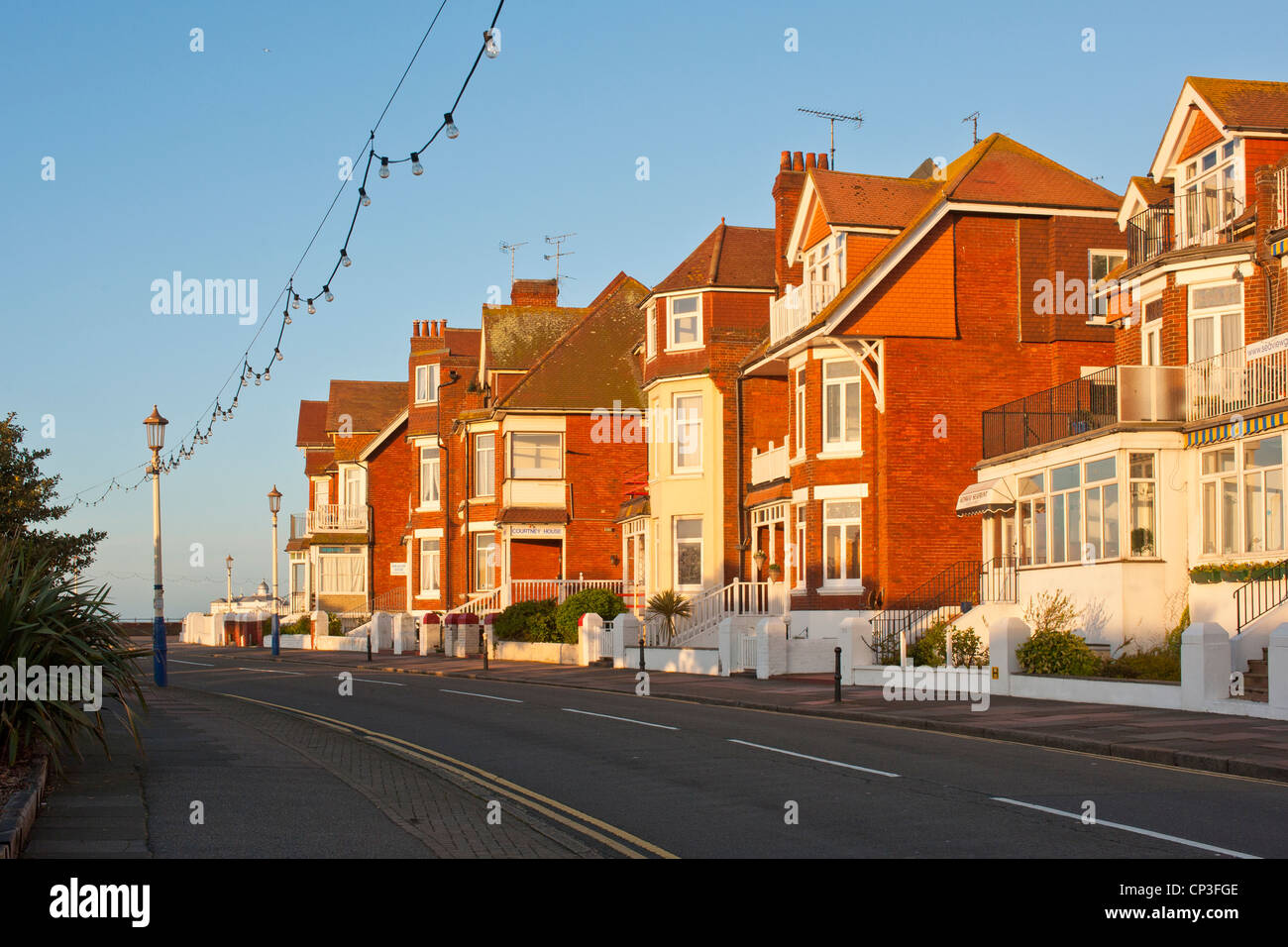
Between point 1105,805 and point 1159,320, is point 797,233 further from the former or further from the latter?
point 1105,805

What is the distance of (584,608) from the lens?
4181 cm

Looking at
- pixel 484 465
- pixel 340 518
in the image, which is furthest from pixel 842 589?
pixel 340 518

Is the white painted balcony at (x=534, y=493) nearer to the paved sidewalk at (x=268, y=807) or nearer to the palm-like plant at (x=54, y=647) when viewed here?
the paved sidewalk at (x=268, y=807)

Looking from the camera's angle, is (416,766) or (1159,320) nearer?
(416,766)

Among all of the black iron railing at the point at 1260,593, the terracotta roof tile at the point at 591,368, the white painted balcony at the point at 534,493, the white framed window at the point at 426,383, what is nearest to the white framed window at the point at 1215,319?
the black iron railing at the point at 1260,593

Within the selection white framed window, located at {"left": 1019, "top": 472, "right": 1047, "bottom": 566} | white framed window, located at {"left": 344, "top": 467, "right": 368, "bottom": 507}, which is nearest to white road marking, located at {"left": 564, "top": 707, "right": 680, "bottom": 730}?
white framed window, located at {"left": 1019, "top": 472, "right": 1047, "bottom": 566}

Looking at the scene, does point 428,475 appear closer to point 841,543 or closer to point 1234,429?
point 841,543

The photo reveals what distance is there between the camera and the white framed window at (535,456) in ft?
170

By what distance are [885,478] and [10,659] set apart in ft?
78.5

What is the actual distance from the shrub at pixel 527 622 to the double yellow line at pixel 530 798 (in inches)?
884

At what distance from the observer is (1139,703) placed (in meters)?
22.2

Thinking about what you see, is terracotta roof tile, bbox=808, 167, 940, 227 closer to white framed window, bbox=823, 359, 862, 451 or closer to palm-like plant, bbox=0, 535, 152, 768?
white framed window, bbox=823, 359, 862, 451
